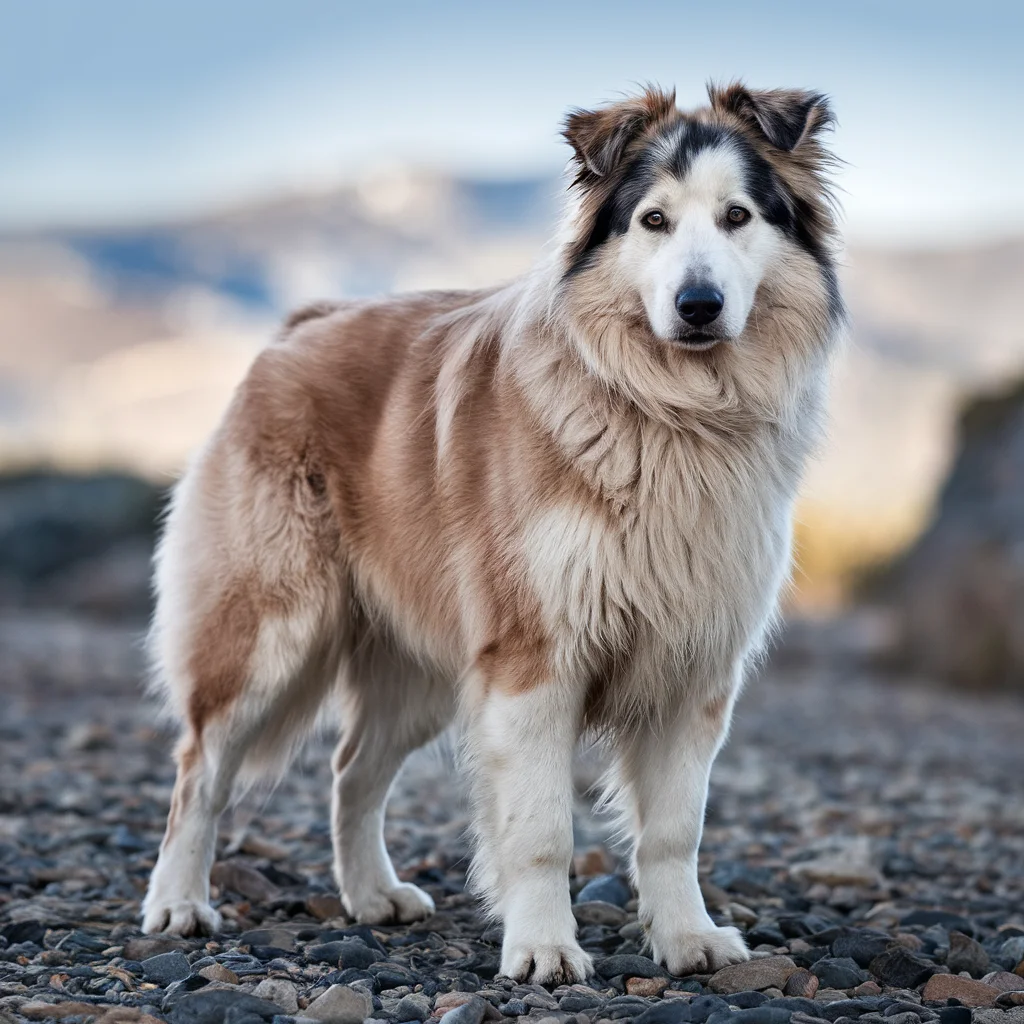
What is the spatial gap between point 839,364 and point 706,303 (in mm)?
747

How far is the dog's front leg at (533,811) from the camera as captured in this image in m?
3.53

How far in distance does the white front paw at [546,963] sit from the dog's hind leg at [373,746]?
2.91 feet

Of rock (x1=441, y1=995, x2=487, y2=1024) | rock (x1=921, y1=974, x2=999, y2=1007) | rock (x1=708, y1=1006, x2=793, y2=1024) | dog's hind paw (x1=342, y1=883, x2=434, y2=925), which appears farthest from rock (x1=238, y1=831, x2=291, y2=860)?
rock (x1=921, y1=974, x2=999, y2=1007)

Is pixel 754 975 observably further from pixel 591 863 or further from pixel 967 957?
pixel 591 863

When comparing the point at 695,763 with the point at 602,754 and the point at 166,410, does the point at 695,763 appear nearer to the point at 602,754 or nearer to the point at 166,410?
the point at 602,754

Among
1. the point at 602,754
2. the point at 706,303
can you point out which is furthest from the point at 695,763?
the point at 706,303

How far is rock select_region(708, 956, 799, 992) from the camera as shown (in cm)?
344

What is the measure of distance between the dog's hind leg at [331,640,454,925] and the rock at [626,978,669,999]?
40.7 inches

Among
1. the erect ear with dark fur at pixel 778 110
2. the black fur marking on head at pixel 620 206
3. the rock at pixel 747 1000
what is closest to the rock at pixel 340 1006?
the rock at pixel 747 1000

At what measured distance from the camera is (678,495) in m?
3.64

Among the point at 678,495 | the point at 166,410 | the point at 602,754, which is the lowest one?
the point at 166,410

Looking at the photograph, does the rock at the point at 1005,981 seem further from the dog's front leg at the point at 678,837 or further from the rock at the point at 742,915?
the rock at the point at 742,915

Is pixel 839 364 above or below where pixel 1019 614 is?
above

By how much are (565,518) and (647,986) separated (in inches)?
50.7
